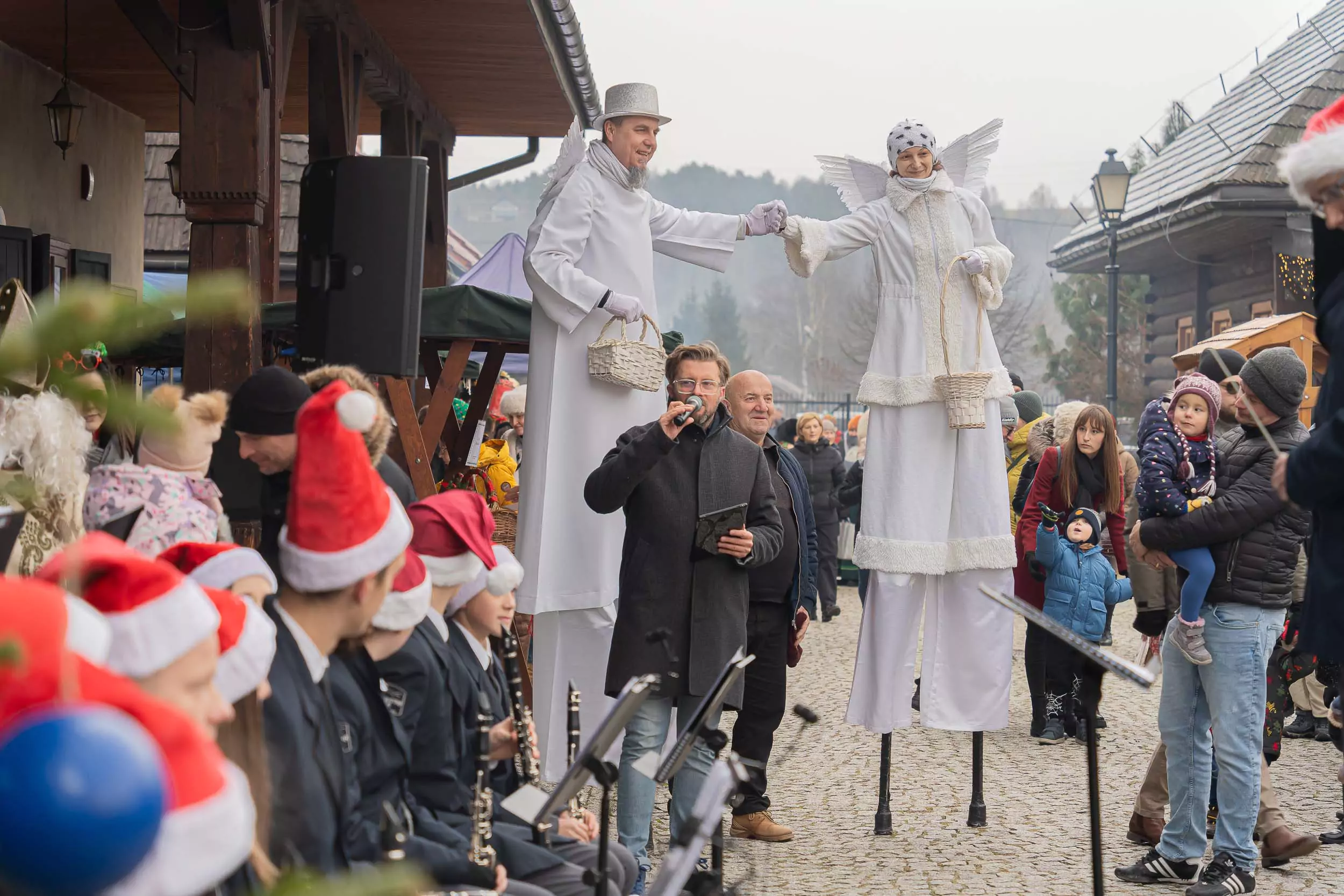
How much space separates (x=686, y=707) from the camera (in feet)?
17.0

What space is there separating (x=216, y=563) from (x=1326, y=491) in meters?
2.35

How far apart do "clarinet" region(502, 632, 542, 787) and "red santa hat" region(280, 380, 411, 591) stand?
51.1 inches

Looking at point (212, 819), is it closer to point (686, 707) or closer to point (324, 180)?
point (686, 707)

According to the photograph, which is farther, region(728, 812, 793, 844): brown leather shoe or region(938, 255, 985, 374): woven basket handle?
region(938, 255, 985, 374): woven basket handle

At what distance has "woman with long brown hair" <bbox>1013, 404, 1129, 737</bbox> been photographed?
8344 mm

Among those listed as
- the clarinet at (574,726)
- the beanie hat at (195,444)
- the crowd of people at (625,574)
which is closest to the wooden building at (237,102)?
the crowd of people at (625,574)

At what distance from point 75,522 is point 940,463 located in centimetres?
369

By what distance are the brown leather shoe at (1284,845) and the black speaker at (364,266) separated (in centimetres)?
369

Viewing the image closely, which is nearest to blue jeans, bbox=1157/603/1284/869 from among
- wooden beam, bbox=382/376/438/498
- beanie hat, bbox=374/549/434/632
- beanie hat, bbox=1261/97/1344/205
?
beanie hat, bbox=1261/97/1344/205

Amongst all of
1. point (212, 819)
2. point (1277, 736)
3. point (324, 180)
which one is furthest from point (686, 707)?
point (212, 819)

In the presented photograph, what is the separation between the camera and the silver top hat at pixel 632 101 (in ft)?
19.8

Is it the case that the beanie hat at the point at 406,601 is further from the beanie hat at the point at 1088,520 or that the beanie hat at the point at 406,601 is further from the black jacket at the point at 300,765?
the beanie hat at the point at 1088,520

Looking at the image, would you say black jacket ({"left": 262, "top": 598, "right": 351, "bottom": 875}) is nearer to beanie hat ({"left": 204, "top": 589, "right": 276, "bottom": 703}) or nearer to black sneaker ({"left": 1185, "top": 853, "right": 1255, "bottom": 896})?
beanie hat ({"left": 204, "top": 589, "right": 276, "bottom": 703})

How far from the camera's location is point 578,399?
5930 millimetres
